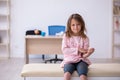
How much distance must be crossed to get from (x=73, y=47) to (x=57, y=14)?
349 centimetres

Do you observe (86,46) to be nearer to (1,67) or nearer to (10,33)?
(1,67)

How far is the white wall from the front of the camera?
6.24 meters

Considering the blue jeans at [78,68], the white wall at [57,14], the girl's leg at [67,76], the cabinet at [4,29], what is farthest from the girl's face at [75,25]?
the cabinet at [4,29]

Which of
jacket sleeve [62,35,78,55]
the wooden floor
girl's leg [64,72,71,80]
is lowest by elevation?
the wooden floor

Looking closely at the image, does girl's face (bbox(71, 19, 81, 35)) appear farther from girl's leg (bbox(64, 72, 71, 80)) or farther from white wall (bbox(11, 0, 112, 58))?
white wall (bbox(11, 0, 112, 58))

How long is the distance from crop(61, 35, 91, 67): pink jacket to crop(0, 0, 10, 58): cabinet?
360 centimetres

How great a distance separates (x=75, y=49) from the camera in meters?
2.80

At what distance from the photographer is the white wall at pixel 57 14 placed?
20.5 feet

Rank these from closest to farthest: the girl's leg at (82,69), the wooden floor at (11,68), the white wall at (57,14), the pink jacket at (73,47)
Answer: the girl's leg at (82,69) < the pink jacket at (73,47) < the wooden floor at (11,68) < the white wall at (57,14)

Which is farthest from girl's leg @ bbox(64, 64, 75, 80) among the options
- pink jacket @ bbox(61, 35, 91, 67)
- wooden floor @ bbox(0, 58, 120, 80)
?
wooden floor @ bbox(0, 58, 120, 80)

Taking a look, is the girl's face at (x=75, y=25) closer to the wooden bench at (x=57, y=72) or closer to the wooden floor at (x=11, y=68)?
the wooden bench at (x=57, y=72)

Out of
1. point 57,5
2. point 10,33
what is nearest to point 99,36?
point 57,5

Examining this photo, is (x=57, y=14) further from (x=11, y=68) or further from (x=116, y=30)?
(x=11, y=68)

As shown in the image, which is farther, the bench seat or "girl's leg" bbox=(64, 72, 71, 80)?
the bench seat
